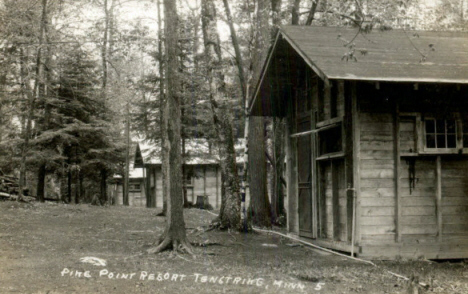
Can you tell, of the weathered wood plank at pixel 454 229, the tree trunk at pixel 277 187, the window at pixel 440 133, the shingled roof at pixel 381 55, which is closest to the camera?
the shingled roof at pixel 381 55

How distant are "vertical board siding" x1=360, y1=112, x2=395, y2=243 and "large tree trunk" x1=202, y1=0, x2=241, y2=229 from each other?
5.40 meters

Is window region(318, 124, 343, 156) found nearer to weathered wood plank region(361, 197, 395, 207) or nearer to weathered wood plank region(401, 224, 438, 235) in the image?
weathered wood plank region(361, 197, 395, 207)

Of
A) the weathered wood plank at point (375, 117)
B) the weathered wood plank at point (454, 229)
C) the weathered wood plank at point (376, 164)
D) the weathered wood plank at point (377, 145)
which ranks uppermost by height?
the weathered wood plank at point (375, 117)

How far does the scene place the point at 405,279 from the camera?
26.6 ft

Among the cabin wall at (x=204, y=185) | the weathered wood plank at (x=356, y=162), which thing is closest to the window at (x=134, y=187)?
the cabin wall at (x=204, y=185)

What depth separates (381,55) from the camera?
1091 cm

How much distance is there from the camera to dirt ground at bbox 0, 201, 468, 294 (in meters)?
7.48

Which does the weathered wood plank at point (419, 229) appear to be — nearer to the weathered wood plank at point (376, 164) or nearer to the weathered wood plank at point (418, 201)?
the weathered wood plank at point (418, 201)

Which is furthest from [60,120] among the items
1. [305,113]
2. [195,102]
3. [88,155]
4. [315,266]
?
[315,266]

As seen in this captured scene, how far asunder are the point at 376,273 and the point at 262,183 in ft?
25.5

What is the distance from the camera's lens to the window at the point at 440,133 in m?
10.5

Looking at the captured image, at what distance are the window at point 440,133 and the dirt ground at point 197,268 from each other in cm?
245

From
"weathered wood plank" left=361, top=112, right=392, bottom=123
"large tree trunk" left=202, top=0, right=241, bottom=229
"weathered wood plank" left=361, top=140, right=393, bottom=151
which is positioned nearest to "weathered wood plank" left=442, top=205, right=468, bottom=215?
"weathered wood plank" left=361, top=140, right=393, bottom=151

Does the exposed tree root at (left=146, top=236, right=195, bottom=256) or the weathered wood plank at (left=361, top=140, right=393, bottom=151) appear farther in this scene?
the exposed tree root at (left=146, top=236, right=195, bottom=256)
